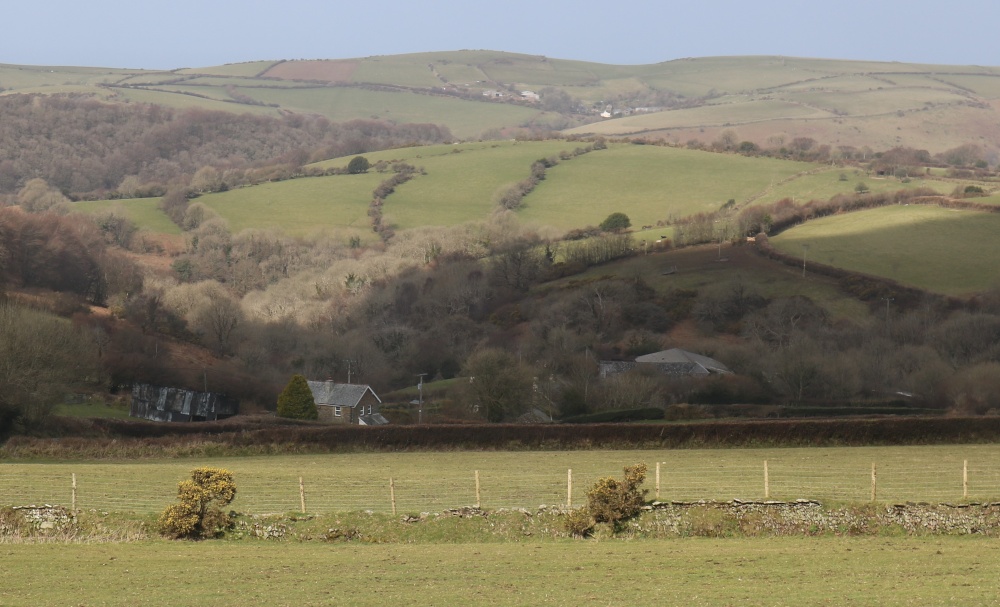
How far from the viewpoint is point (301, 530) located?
25547mm

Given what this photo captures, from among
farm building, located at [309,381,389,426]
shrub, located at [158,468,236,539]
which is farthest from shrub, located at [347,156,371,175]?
shrub, located at [158,468,236,539]

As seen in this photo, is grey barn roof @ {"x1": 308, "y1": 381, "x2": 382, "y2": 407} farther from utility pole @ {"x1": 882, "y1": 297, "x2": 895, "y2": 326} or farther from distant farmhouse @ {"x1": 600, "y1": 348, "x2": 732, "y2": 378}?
utility pole @ {"x1": 882, "y1": 297, "x2": 895, "y2": 326}

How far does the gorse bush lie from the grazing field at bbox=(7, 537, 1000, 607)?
97 centimetres

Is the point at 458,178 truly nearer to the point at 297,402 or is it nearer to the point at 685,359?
the point at 685,359

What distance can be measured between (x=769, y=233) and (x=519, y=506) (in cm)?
10246

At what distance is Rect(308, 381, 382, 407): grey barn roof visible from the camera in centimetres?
7912

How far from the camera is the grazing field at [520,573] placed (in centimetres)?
1809

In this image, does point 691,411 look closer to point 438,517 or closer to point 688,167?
point 438,517

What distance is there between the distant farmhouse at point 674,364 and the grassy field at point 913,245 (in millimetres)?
25479

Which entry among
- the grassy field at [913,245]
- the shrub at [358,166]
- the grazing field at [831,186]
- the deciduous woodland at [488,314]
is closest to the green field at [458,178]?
the deciduous woodland at [488,314]

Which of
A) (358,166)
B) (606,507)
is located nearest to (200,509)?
(606,507)

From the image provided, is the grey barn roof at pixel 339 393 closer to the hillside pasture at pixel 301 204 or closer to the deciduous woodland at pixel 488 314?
the deciduous woodland at pixel 488 314

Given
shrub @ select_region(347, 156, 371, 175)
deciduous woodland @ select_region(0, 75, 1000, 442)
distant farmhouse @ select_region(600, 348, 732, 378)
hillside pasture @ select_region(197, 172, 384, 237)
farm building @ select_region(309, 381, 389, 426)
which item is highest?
shrub @ select_region(347, 156, 371, 175)

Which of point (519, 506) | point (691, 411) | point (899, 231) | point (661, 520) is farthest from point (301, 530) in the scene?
point (899, 231)
